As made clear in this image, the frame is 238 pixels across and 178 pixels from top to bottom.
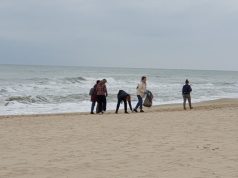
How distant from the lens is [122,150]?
26.4 ft

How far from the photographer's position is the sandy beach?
6367 millimetres

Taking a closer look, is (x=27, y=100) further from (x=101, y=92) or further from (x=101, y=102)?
(x=101, y=92)

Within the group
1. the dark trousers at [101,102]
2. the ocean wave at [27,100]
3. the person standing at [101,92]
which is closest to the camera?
the person standing at [101,92]

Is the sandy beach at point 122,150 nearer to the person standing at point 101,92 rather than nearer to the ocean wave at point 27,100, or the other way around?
the person standing at point 101,92

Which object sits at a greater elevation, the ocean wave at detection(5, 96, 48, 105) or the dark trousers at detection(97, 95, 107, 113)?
the dark trousers at detection(97, 95, 107, 113)

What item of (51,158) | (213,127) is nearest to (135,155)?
(51,158)

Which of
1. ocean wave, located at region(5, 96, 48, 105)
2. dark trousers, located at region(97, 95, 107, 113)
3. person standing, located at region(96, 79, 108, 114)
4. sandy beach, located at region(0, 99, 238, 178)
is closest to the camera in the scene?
sandy beach, located at region(0, 99, 238, 178)

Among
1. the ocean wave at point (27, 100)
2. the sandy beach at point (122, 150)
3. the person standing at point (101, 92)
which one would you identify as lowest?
the ocean wave at point (27, 100)

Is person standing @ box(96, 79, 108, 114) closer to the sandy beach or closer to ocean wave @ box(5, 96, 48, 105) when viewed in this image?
the sandy beach

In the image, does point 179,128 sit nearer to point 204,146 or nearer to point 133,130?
point 133,130

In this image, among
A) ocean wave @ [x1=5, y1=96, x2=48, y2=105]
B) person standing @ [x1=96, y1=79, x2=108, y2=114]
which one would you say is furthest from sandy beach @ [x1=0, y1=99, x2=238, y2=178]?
ocean wave @ [x1=5, y1=96, x2=48, y2=105]

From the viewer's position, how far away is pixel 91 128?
11.6m

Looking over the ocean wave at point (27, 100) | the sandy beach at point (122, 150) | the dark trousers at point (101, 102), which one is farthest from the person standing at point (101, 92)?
the ocean wave at point (27, 100)

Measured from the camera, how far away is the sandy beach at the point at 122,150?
637 cm
